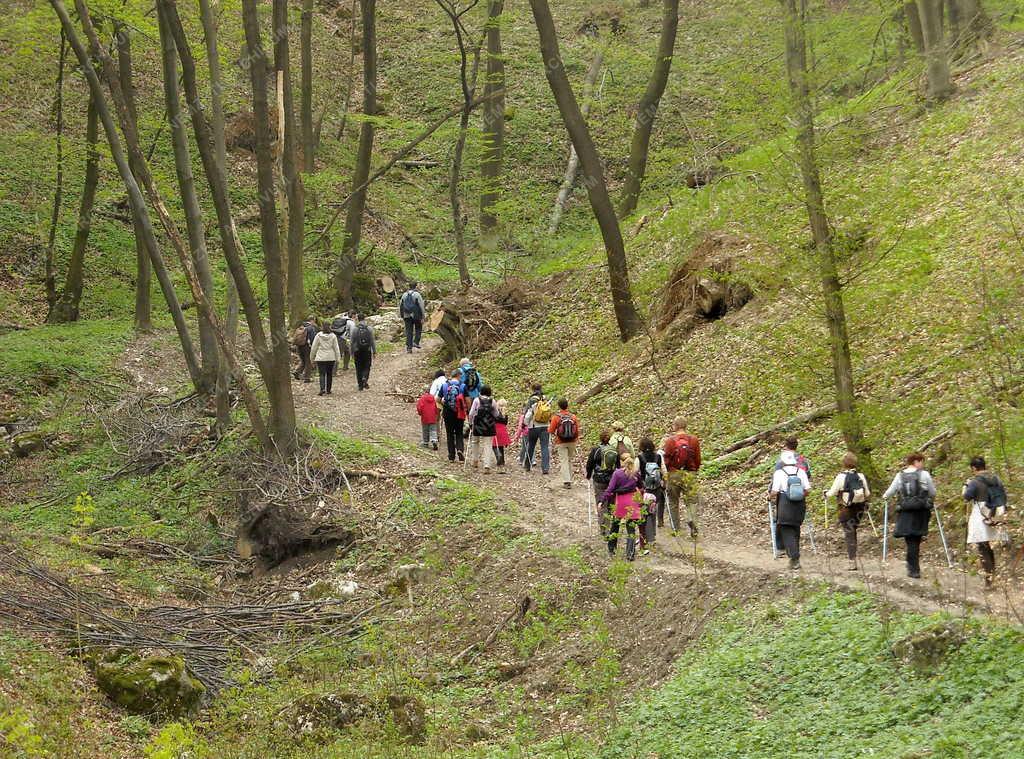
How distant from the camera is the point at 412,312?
2473cm

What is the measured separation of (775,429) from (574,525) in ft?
10.6

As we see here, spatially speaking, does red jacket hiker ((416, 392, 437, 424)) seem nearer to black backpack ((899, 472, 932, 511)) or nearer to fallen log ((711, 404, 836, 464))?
fallen log ((711, 404, 836, 464))

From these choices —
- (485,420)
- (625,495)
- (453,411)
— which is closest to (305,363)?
(453,411)

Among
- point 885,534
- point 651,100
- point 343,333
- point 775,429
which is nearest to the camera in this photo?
point 885,534

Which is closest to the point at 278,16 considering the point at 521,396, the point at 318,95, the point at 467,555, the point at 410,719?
the point at 521,396

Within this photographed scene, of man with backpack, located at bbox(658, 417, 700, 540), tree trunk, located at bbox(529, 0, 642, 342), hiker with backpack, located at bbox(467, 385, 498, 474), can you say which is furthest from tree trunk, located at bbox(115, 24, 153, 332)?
man with backpack, located at bbox(658, 417, 700, 540)

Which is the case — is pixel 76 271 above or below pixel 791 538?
above

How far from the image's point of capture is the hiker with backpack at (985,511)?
30.6 ft

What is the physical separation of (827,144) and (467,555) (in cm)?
644

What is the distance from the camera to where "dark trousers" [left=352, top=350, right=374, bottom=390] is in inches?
847

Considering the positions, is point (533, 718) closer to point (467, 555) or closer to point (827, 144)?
point (467, 555)

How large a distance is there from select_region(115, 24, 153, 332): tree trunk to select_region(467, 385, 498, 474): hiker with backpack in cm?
914

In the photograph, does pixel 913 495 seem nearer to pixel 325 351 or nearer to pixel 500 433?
pixel 500 433

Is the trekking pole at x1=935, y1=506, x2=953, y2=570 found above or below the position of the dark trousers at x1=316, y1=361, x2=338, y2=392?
below
